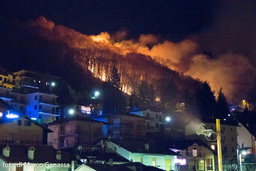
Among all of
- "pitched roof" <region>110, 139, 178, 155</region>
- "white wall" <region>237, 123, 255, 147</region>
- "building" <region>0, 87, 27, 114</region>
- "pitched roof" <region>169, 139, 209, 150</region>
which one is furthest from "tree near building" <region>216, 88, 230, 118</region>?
"building" <region>0, 87, 27, 114</region>

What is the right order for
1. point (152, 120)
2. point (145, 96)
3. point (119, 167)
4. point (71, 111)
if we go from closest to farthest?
1. point (119, 167)
2. point (152, 120)
3. point (71, 111)
4. point (145, 96)

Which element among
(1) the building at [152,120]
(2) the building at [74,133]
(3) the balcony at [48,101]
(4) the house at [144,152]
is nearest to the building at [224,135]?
(1) the building at [152,120]

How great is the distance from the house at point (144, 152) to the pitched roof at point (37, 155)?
10.7 meters

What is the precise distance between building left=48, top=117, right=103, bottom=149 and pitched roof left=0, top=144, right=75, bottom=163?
1634 cm

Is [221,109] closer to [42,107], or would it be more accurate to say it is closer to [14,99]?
[42,107]

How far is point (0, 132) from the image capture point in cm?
5009

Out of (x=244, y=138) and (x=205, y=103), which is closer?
(x=244, y=138)

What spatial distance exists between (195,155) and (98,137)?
19018 mm

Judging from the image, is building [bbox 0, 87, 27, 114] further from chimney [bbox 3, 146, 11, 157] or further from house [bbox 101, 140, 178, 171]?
chimney [bbox 3, 146, 11, 157]

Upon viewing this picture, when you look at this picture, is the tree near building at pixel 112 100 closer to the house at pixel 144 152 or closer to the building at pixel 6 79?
the building at pixel 6 79

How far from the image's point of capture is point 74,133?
202ft

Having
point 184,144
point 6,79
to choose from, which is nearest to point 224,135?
point 184,144

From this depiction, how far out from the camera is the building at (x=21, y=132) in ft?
166

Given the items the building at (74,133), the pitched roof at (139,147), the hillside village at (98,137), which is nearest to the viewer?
the hillside village at (98,137)
